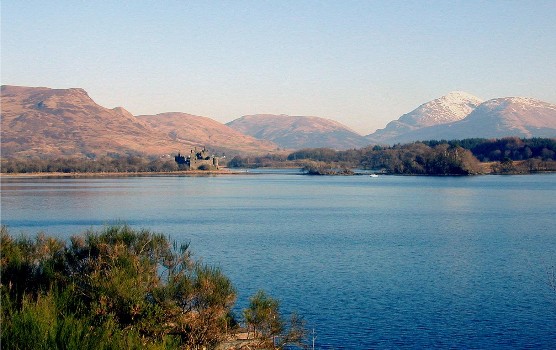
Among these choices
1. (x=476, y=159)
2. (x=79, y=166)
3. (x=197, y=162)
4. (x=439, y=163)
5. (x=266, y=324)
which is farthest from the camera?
(x=197, y=162)

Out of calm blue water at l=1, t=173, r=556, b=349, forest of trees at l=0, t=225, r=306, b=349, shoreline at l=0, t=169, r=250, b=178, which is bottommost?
calm blue water at l=1, t=173, r=556, b=349

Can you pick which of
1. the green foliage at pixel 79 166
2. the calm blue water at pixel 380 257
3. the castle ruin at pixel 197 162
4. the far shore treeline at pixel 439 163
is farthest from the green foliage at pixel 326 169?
the calm blue water at pixel 380 257

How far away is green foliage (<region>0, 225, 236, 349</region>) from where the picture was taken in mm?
15109

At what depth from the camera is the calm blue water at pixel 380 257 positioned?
72.5ft

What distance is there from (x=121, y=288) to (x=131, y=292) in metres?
0.28

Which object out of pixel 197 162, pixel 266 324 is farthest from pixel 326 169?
pixel 266 324

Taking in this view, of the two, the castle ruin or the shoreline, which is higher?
the castle ruin

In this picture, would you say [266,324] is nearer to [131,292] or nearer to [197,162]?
[131,292]

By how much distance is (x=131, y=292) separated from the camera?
15.5 m

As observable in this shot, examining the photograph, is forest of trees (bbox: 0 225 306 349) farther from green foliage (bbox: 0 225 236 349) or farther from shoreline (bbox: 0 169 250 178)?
shoreline (bbox: 0 169 250 178)

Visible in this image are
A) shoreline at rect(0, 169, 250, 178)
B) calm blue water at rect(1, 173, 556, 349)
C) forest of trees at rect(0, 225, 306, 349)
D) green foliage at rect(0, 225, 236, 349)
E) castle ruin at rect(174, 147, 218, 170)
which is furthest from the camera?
castle ruin at rect(174, 147, 218, 170)

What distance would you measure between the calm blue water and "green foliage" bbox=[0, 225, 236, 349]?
16.3 feet

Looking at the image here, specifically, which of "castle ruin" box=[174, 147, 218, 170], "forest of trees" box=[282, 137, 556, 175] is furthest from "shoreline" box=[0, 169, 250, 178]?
"forest of trees" box=[282, 137, 556, 175]

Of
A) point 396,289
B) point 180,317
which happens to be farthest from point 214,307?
point 396,289
